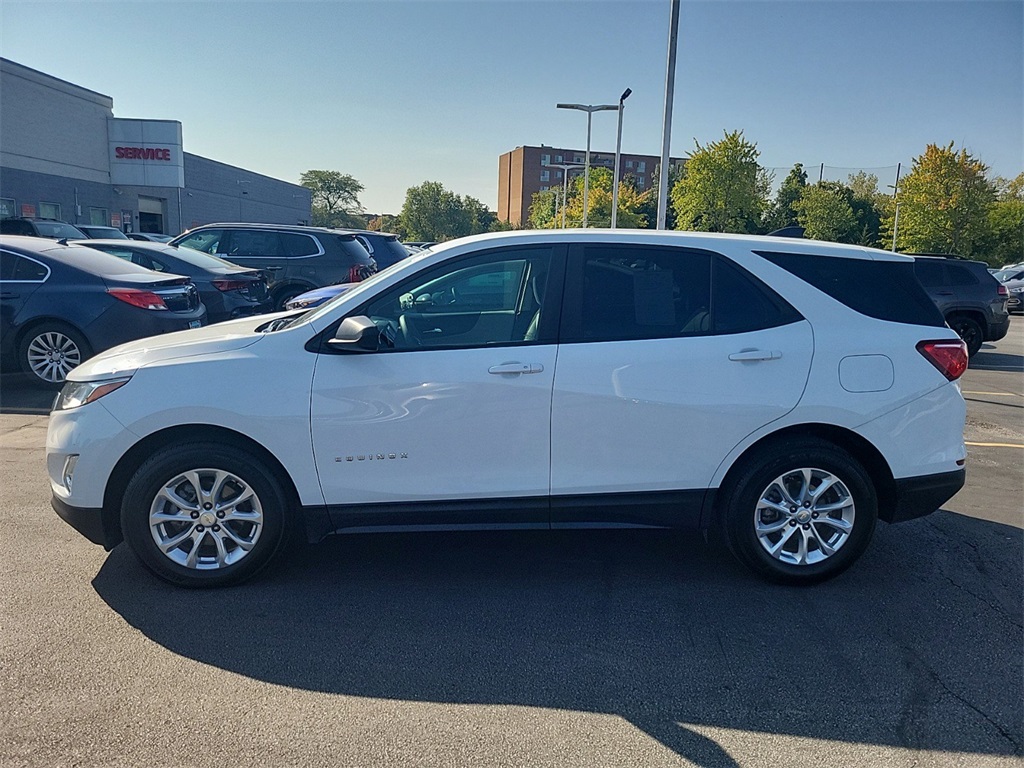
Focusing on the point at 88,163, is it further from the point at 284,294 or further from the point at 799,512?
the point at 799,512

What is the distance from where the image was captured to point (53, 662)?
10.2 ft

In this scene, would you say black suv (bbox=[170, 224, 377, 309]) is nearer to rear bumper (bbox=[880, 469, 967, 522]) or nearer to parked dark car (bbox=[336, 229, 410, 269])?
parked dark car (bbox=[336, 229, 410, 269])

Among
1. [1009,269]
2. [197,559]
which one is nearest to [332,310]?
[197,559]

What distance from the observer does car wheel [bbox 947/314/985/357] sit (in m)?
12.9

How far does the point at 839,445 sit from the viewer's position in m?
3.91

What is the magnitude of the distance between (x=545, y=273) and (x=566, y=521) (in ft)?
4.16

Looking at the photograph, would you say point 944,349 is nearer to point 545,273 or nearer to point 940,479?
point 940,479

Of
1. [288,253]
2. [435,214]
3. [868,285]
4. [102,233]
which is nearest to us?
[868,285]

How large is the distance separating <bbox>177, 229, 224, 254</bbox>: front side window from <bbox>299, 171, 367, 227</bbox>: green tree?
87.3 metres

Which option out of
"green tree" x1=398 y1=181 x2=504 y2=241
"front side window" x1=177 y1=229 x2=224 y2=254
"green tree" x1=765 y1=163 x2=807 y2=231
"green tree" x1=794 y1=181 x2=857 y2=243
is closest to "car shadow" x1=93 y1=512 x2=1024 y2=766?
"front side window" x1=177 y1=229 x2=224 y2=254

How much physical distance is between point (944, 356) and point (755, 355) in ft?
3.34

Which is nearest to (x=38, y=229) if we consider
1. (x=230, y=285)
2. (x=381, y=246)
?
(x=381, y=246)

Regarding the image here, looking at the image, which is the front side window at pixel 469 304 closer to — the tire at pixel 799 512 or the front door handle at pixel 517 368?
the front door handle at pixel 517 368

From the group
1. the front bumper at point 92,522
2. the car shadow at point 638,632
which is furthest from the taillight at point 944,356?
the front bumper at point 92,522
